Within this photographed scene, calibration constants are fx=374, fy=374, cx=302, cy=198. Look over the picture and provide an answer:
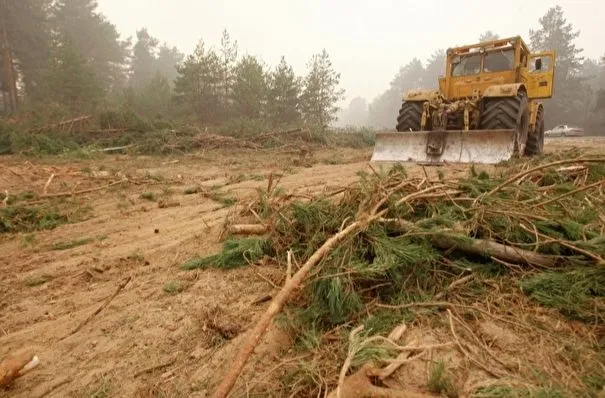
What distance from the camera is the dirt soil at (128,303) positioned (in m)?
1.98

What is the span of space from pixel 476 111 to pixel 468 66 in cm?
162

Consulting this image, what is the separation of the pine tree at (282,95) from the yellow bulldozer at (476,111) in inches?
625

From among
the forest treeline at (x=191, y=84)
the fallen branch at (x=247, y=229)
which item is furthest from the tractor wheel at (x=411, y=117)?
the forest treeline at (x=191, y=84)

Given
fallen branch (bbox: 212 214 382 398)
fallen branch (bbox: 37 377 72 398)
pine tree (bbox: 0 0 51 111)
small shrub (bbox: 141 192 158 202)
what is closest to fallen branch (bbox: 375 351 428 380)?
fallen branch (bbox: 212 214 382 398)

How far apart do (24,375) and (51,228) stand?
3250 millimetres

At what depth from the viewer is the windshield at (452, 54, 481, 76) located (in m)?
8.75

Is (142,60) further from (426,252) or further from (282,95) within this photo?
(426,252)

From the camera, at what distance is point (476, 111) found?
26.0ft

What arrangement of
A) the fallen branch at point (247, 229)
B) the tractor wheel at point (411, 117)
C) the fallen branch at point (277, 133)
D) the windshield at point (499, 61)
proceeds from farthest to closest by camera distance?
1. the fallen branch at point (277, 133)
2. the tractor wheel at point (411, 117)
3. the windshield at point (499, 61)
4. the fallen branch at point (247, 229)

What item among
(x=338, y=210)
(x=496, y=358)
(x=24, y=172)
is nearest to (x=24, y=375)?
(x=338, y=210)

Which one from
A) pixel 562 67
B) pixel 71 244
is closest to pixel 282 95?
pixel 71 244

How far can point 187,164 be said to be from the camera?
1011 centimetres

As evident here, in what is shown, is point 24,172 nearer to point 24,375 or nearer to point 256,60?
point 24,375

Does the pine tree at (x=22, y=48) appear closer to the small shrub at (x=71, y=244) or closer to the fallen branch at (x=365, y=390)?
the small shrub at (x=71, y=244)
